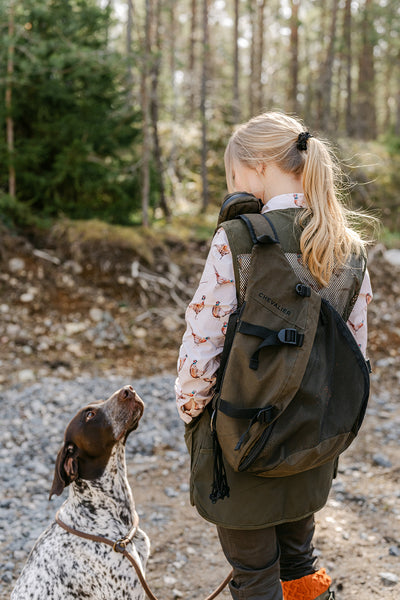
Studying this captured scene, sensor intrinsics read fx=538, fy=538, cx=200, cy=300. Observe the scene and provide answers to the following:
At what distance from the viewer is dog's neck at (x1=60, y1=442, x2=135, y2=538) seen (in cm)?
300

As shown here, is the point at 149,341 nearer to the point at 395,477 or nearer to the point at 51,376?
the point at 51,376

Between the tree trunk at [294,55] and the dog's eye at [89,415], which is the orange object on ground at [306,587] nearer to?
the dog's eye at [89,415]

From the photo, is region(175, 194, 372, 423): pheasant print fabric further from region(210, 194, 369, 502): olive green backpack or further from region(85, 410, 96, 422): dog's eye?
region(85, 410, 96, 422): dog's eye

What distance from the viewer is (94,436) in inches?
120

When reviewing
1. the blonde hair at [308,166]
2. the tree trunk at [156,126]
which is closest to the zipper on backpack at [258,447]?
the blonde hair at [308,166]

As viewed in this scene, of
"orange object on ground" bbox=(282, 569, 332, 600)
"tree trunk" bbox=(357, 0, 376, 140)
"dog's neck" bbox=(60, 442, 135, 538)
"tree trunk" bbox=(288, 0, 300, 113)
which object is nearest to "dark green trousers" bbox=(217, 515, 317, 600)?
"orange object on ground" bbox=(282, 569, 332, 600)

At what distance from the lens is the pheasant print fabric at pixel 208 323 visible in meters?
2.22

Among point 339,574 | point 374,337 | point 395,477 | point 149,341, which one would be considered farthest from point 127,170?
point 339,574

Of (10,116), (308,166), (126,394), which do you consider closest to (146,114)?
(10,116)

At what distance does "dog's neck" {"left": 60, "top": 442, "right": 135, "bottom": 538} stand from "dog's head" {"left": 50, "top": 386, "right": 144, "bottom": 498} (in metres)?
0.05

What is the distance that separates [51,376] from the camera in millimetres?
7312

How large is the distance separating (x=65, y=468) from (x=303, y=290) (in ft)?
5.51

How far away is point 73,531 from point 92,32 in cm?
905

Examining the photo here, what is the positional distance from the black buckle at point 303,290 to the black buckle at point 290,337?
151 mm
